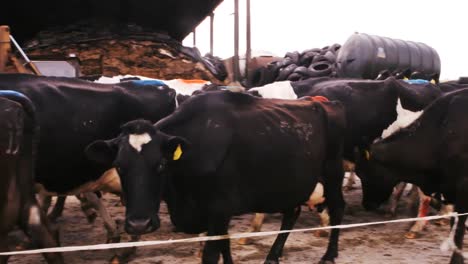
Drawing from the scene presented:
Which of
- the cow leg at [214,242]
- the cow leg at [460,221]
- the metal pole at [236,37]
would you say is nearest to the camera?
the cow leg at [214,242]

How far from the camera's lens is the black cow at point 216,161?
3.83m

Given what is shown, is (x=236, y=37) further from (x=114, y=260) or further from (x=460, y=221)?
(x=460, y=221)

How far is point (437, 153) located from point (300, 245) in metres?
1.94

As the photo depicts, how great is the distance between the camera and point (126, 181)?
3.84 metres

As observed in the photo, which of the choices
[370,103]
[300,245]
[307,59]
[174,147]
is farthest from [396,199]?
[307,59]

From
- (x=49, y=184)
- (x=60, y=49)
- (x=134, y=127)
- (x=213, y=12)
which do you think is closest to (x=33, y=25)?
(x=60, y=49)

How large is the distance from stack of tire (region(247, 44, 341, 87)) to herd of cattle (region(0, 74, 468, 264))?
5.60 m

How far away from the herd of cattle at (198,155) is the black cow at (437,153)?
0.04ft

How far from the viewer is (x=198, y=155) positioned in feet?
13.8

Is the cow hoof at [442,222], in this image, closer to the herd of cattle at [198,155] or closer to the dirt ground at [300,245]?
the dirt ground at [300,245]

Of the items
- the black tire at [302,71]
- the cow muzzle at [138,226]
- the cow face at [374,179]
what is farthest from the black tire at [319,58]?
the cow muzzle at [138,226]

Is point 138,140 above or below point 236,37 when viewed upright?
below

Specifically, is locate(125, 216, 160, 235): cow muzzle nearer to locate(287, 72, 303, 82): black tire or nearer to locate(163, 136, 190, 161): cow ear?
locate(163, 136, 190, 161): cow ear

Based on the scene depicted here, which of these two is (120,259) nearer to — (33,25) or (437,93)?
(437,93)
